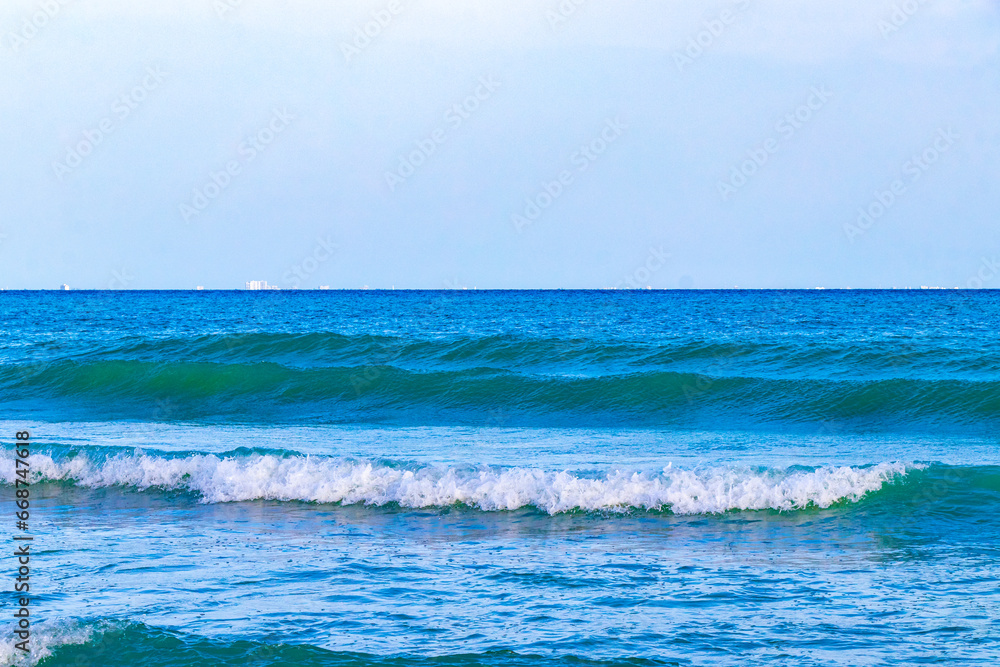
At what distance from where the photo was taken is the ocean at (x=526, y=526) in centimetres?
643

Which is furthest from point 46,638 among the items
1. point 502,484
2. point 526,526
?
point 502,484

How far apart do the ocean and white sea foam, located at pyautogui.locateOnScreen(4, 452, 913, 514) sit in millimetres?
32

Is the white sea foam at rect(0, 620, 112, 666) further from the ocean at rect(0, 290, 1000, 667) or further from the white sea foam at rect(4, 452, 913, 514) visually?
the white sea foam at rect(4, 452, 913, 514)

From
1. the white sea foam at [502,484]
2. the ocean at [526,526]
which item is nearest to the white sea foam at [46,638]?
the ocean at [526,526]

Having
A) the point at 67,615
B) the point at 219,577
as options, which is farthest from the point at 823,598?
the point at 67,615

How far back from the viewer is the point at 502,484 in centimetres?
1085

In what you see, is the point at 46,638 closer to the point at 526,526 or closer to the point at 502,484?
the point at 526,526

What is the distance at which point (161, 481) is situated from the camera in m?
12.2

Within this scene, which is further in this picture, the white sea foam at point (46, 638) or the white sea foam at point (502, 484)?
the white sea foam at point (502, 484)

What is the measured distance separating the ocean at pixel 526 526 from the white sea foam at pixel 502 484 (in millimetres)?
32

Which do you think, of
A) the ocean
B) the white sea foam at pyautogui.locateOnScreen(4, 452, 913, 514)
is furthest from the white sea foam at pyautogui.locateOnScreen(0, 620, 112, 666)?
the white sea foam at pyautogui.locateOnScreen(4, 452, 913, 514)

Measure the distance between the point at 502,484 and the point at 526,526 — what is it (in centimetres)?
105

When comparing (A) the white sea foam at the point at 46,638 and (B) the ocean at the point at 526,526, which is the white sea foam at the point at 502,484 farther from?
(A) the white sea foam at the point at 46,638

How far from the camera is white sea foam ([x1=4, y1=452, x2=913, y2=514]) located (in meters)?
10.5
